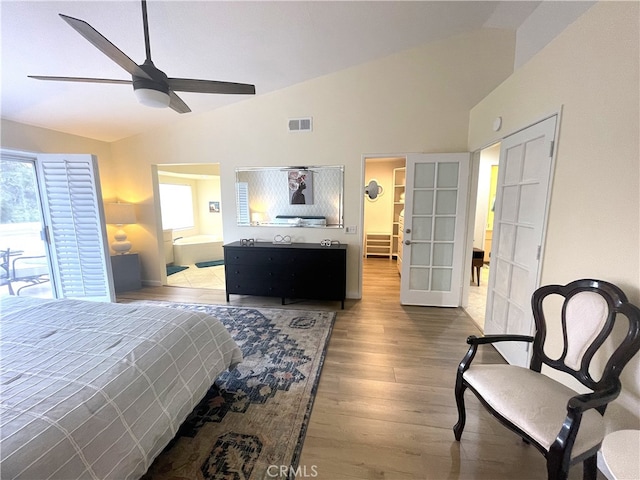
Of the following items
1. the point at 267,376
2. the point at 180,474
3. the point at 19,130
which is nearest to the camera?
the point at 180,474

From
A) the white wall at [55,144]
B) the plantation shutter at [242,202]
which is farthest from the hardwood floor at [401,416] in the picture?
the white wall at [55,144]

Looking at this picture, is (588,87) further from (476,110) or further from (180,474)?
(180,474)

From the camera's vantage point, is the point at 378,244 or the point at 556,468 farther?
the point at 378,244

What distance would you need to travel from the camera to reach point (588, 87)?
155cm

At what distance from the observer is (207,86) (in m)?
1.81

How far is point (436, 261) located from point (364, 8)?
290 cm

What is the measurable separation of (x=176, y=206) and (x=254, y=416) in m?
6.52

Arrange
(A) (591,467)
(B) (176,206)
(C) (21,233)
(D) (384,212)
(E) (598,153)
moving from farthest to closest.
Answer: (B) (176,206) < (D) (384,212) < (C) (21,233) < (E) (598,153) < (A) (591,467)

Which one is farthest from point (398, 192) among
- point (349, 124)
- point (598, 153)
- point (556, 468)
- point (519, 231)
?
point (556, 468)

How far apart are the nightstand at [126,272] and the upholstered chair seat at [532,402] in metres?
4.78

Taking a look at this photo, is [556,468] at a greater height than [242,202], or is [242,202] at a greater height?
[242,202]

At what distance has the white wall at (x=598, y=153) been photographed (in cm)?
130

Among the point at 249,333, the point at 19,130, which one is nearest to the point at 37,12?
the point at 19,130

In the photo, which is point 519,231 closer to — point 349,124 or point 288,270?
point 349,124
